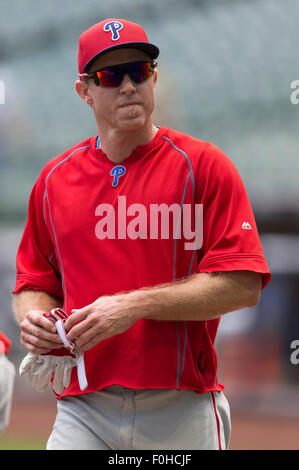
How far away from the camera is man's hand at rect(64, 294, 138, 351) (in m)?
2.66

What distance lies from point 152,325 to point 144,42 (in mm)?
1133

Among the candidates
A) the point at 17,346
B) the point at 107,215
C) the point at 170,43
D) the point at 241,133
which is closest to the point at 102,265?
the point at 107,215

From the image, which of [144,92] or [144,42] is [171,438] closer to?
[144,92]

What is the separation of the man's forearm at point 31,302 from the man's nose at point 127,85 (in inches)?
36.8

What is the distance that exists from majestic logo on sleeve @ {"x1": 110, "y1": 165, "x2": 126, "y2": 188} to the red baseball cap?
444mm

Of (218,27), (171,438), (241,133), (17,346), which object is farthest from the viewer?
(218,27)

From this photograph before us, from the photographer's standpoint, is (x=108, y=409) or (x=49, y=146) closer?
(x=108, y=409)

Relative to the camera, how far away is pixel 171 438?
287cm

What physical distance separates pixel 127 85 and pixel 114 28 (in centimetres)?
25

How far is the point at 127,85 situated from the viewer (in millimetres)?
2988

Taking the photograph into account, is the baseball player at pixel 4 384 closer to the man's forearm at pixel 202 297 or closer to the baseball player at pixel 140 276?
the baseball player at pixel 140 276

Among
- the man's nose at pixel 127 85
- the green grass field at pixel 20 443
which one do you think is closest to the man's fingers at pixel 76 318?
the man's nose at pixel 127 85

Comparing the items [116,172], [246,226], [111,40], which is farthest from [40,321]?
[111,40]

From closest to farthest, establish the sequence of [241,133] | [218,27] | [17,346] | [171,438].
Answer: [171,438] → [17,346] → [241,133] → [218,27]
